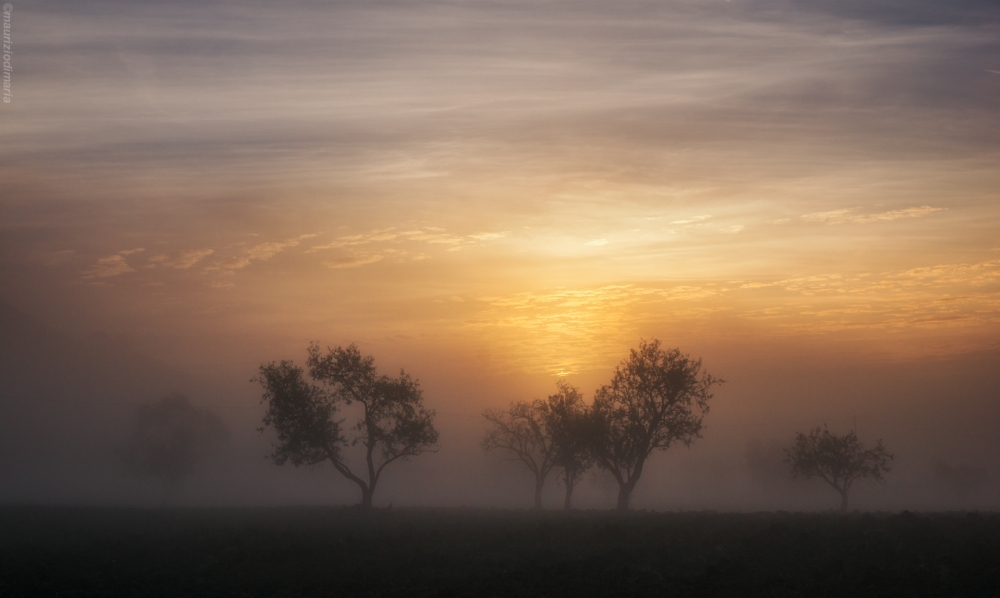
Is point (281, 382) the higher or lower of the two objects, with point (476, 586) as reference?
higher

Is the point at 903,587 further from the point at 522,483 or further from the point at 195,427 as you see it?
the point at 522,483

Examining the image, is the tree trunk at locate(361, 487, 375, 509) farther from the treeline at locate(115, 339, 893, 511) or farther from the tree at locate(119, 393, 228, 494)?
the tree at locate(119, 393, 228, 494)

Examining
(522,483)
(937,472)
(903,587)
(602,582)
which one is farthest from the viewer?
(522,483)

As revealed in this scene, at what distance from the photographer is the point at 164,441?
117750mm

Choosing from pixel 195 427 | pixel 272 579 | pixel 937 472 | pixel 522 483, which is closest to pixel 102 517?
pixel 272 579

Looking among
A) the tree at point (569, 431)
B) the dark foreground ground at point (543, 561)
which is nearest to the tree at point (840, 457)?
the tree at point (569, 431)

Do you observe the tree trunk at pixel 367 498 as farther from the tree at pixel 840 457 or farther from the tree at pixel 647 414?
the tree at pixel 840 457

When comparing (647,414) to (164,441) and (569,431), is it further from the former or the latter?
(164,441)

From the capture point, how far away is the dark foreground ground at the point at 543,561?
77.3ft

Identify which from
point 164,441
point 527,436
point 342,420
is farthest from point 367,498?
point 164,441

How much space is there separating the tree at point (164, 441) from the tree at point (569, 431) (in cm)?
7476

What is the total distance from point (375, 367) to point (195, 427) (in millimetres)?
84366

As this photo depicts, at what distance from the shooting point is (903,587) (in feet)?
73.0

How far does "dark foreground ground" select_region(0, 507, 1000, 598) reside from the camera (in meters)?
23.6
